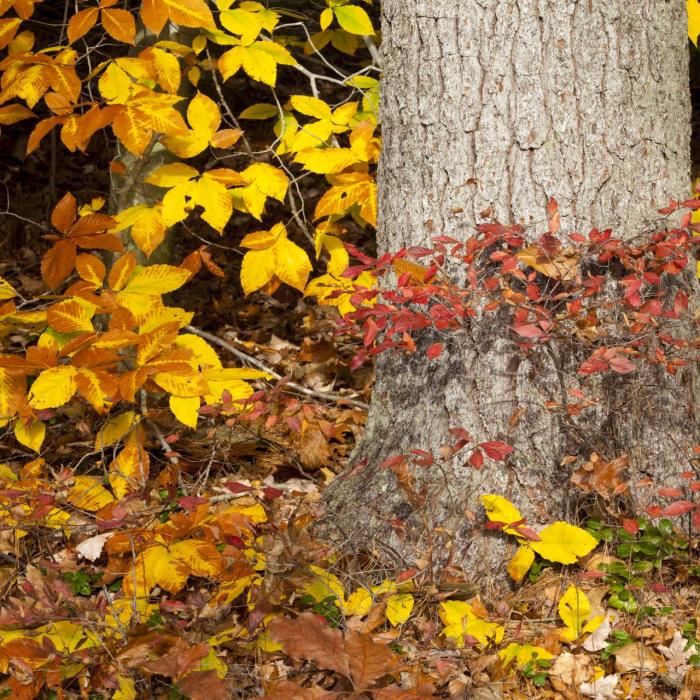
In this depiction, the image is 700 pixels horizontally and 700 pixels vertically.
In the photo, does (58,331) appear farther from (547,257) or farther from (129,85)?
(547,257)

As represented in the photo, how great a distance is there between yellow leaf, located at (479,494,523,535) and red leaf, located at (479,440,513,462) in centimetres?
16

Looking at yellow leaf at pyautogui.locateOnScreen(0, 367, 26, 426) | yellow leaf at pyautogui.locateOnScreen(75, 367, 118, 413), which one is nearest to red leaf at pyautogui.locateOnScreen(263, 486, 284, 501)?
yellow leaf at pyautogui.locateOnScreen(75, 367, 118, 413)

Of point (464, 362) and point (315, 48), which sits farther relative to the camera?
point (315, 48)

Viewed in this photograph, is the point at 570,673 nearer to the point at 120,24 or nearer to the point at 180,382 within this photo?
the point at 180,382

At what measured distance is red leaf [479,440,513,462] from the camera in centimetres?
230

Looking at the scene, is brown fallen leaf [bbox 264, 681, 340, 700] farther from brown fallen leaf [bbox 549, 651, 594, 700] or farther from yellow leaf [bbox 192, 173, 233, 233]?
yellow leaf [bbox 192, 173, 233, 233]

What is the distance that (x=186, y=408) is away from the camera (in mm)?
2594

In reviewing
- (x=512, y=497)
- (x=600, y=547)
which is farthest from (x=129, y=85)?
(x=600, y=547)

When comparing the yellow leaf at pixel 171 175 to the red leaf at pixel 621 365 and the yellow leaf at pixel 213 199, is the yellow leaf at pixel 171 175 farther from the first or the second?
the red leaf at pixel 621 365

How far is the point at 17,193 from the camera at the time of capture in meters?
5.64

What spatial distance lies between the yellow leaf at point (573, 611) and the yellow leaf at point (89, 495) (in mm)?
1548

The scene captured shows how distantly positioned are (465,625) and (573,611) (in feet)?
1.06

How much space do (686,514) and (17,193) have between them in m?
4.90

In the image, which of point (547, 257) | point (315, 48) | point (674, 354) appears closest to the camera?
point (547, 257)
